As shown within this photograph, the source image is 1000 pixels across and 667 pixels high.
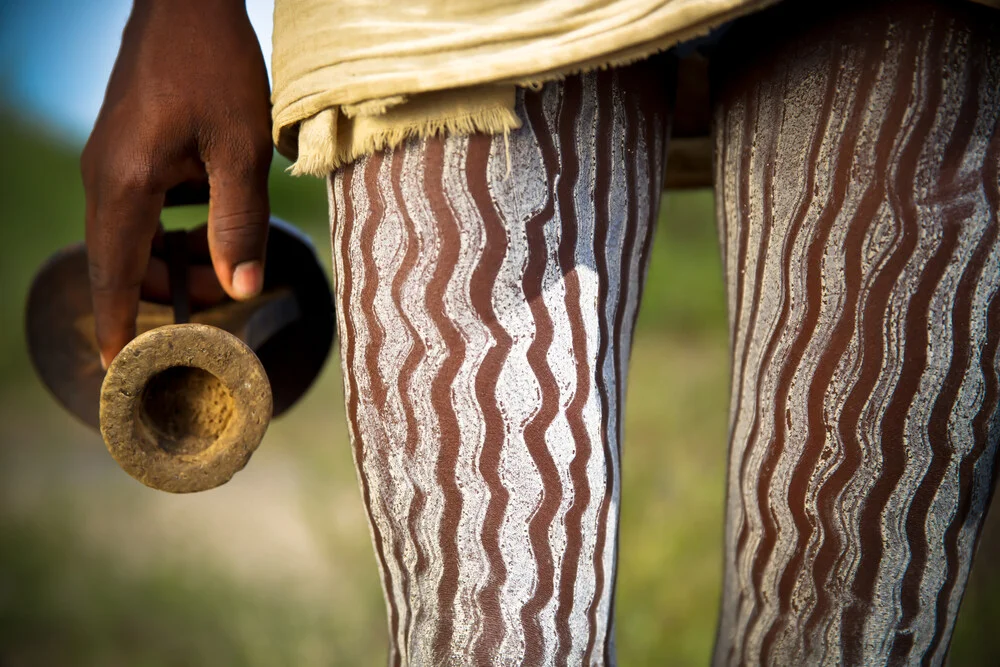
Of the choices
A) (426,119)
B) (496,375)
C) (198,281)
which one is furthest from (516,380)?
(198,281)

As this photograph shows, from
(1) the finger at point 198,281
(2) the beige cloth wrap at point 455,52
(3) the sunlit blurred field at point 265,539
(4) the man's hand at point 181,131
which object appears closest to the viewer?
(2) the beige cloth wrap at point 455,52

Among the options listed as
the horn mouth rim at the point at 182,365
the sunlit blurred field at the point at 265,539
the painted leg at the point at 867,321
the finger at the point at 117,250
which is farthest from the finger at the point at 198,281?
the sunlit blurred field at the point at 265,539

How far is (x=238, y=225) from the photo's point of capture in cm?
77

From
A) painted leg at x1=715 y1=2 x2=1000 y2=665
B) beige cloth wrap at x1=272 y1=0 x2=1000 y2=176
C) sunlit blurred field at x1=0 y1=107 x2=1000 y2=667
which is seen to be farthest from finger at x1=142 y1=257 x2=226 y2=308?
sunlit blurred field at x1=0 y1=107 x2=1000 y2=667

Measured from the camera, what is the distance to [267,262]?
103 centimetres

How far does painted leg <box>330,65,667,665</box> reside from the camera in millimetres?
611

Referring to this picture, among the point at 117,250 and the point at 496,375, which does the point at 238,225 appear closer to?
the point at 117,250

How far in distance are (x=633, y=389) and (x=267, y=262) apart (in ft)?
5.70

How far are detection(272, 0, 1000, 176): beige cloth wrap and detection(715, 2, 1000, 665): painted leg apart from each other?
0.28ft

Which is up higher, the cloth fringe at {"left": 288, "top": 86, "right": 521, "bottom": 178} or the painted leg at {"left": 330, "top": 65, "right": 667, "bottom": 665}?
the cloth fringe at {"left": 288, "top": 86, "right": 521, "bottom": 178}

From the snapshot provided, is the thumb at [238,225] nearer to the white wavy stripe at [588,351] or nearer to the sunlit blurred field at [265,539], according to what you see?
the white wavy stripe at [588,351]

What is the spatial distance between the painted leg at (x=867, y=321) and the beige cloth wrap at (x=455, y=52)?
3.3 inches

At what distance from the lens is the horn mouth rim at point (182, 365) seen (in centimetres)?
67

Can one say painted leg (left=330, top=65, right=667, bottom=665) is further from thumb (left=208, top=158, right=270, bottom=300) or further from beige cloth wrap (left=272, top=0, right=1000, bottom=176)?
thumb (left=208, top=158, right=270, bottom=300)
